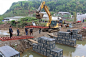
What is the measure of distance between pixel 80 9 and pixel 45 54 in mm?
66617

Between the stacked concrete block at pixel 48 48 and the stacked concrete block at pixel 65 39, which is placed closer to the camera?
the stacked concrete block at pixel 48 48

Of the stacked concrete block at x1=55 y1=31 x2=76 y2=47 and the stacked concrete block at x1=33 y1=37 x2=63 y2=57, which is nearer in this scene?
the stacked concrete block at x1=33 y1=37 x2=63 y2=57

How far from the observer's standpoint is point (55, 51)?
750 cm

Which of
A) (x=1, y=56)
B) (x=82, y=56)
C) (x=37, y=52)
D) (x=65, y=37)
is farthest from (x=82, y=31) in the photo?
(x=1, y=56)

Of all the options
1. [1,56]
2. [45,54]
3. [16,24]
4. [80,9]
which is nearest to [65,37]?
[45,54]

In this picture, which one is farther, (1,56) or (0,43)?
(0,43)

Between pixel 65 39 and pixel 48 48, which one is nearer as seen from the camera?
pixel 48 48

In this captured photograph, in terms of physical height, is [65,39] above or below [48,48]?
below

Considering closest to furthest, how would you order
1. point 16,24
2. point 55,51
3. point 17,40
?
point 55,51 → point 17,40 → point 16,24

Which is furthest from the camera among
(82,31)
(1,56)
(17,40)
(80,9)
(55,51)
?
(80,9)

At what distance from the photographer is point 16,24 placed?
24094 millimetres

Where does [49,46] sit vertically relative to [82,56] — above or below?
above

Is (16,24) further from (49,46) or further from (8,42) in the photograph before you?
(49,46)

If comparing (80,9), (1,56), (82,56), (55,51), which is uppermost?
(80,9)
